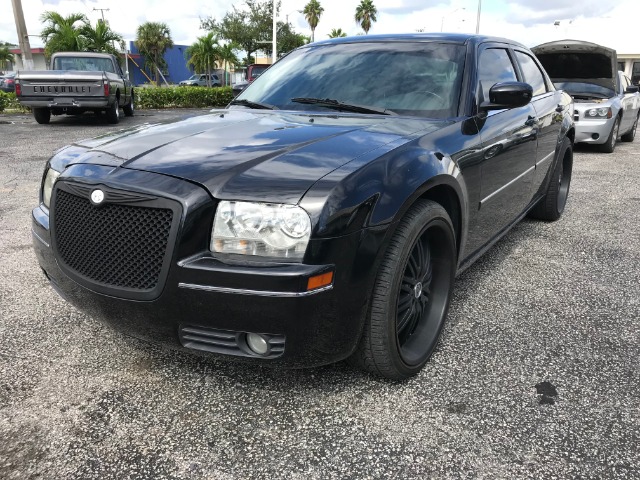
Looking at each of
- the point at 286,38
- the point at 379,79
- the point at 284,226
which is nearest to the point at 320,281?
the point at 284,226

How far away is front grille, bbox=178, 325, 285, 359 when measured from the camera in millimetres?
2004

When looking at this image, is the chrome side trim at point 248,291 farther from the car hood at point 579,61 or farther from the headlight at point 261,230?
the car hood at point 579,61

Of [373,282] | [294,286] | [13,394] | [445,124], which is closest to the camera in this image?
[294,286]

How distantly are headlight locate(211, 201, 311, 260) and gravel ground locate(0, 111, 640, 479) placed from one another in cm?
72

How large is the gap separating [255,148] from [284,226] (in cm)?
53

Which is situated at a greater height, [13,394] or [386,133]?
[386,133]

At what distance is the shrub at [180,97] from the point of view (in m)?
19.6

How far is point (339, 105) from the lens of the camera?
310 cm

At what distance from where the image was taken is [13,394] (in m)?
2.32

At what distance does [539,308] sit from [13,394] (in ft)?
9.06

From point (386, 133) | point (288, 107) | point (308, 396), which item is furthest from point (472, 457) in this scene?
point (288, 107)

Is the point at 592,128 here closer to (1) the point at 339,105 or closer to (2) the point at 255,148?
(1) the point at 339,105

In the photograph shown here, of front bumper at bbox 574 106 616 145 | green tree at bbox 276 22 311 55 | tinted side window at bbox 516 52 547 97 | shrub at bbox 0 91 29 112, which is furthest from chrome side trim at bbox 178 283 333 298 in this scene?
green tree at bbox 276 22 311 55

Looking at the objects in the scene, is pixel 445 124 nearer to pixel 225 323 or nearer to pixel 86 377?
pixel 225 323
